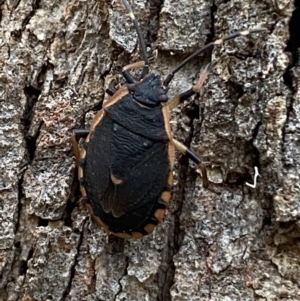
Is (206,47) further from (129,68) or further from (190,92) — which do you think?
(129,68)

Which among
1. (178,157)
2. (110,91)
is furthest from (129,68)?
(178,157)

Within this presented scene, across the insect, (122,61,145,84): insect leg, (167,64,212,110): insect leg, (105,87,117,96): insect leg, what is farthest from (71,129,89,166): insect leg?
(167,64,212,110): insect leg

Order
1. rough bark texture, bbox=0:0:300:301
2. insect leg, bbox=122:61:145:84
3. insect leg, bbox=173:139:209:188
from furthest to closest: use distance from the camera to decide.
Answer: insect leg, bbox=122:61:145:84
insect leg, bbox=173:139:209:188
rough bark texture, bbox=0:0:300:301

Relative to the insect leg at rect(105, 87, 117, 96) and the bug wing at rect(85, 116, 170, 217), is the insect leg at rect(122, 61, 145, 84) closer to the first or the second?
the insect leg at rect(105, 87, 117, 96)

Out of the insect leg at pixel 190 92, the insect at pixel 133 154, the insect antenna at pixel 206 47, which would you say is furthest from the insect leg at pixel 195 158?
the insect antenna at pixel 206 47

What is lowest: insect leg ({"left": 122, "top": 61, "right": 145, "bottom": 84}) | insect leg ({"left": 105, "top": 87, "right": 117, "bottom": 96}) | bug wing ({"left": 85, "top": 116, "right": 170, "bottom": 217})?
bug wing ({"left": 85, "top": 116, "right": 170, "bottom": 217})
